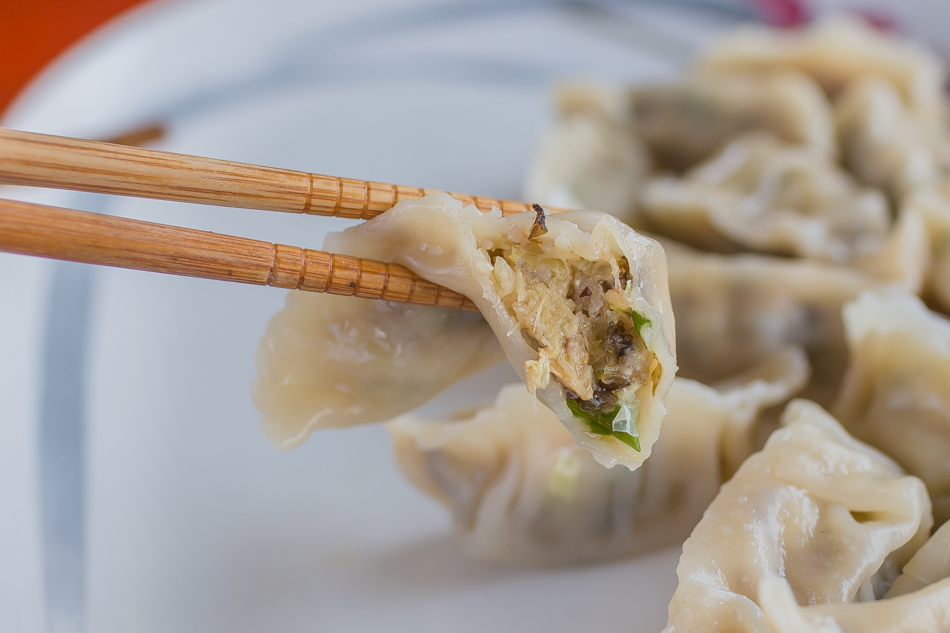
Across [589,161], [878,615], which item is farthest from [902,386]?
[589,161]

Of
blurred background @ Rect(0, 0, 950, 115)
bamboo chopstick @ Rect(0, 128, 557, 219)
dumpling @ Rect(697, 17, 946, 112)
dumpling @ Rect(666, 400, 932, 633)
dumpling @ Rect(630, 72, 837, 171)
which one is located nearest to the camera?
bamboo chopstick @ Rect(0, 128, 557, 219)

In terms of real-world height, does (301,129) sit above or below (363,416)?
above

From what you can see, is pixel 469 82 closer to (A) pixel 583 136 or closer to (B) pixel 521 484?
(A) pixel 583 136

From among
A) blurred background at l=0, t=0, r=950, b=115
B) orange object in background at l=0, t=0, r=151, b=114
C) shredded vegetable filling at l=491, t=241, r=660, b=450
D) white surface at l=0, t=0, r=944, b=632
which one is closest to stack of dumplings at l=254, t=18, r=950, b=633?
shredded vegetable filling at l=491, t=241, r=660, b=450

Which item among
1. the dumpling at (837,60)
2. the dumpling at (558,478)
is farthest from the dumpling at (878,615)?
the dumpling at (837,60)

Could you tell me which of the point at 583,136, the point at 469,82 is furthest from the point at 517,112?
the point at 583,136

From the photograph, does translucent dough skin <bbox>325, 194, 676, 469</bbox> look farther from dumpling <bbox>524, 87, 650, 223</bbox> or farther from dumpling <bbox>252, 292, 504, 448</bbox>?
→ dumpling <bbox>524, 87, 650, 223</bbox>

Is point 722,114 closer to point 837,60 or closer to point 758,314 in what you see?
point 837,60
